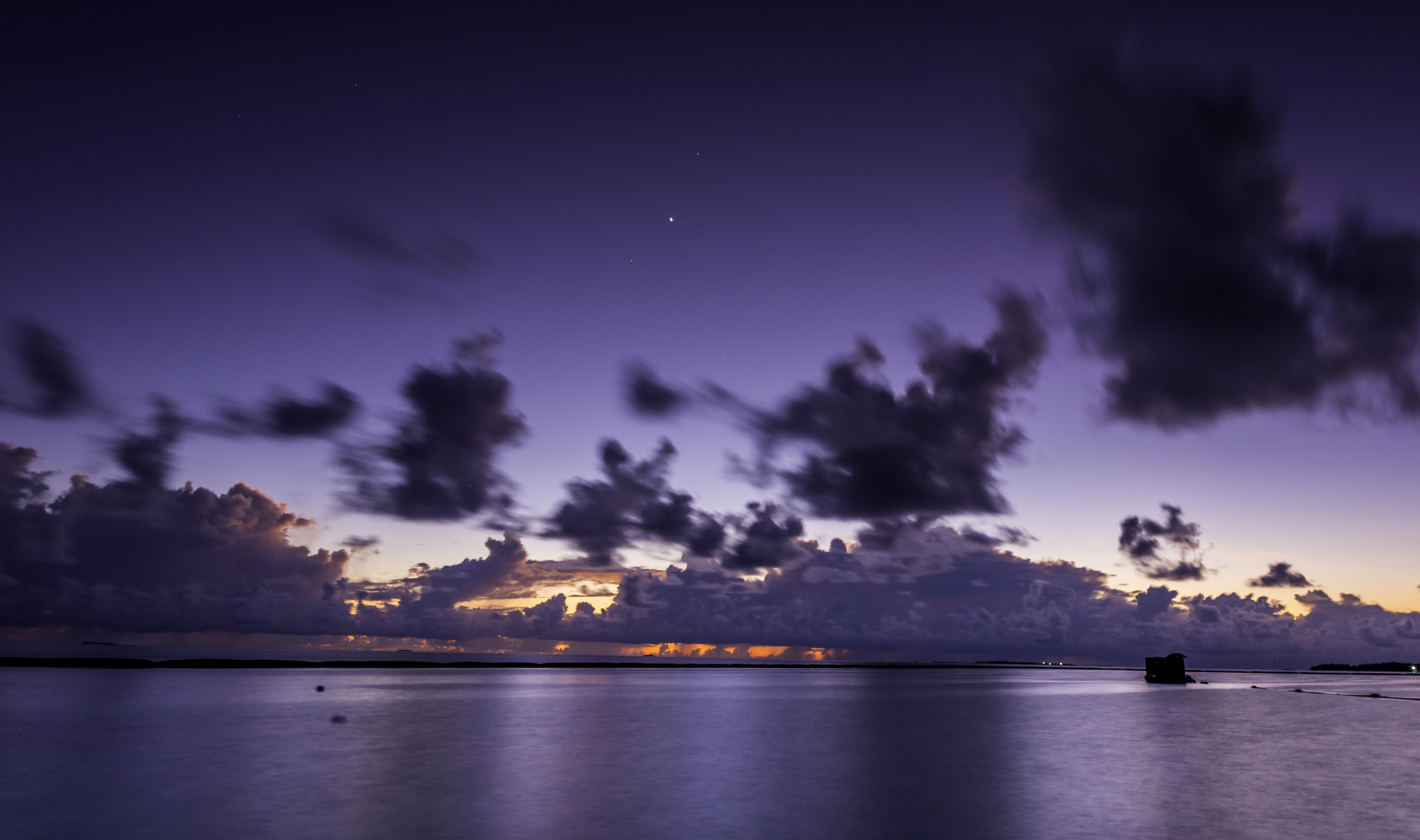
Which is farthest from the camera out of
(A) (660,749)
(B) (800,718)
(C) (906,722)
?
(B) (800,718)

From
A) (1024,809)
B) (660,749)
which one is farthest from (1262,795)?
(660,749)

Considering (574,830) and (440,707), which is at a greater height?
(574,830)

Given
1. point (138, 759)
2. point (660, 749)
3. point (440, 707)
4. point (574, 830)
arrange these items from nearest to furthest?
point (574, 830) < point (138, 759) < point (660, 749) < point (440, 707)

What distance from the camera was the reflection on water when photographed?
90.4ft

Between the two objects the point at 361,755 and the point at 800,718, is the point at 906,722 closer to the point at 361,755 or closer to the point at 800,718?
the point at 800,718

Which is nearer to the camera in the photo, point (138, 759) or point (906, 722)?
point (138, 759)

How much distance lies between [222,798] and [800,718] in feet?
186

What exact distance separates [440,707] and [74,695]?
51736mm

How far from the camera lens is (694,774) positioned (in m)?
40.0

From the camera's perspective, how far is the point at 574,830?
86.9 ft

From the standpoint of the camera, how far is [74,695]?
347ft

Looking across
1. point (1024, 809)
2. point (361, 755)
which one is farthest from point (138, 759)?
point (1024, 809)

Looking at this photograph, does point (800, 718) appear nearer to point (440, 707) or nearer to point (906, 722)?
point (906, 722)

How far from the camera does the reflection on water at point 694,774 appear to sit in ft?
90.4
